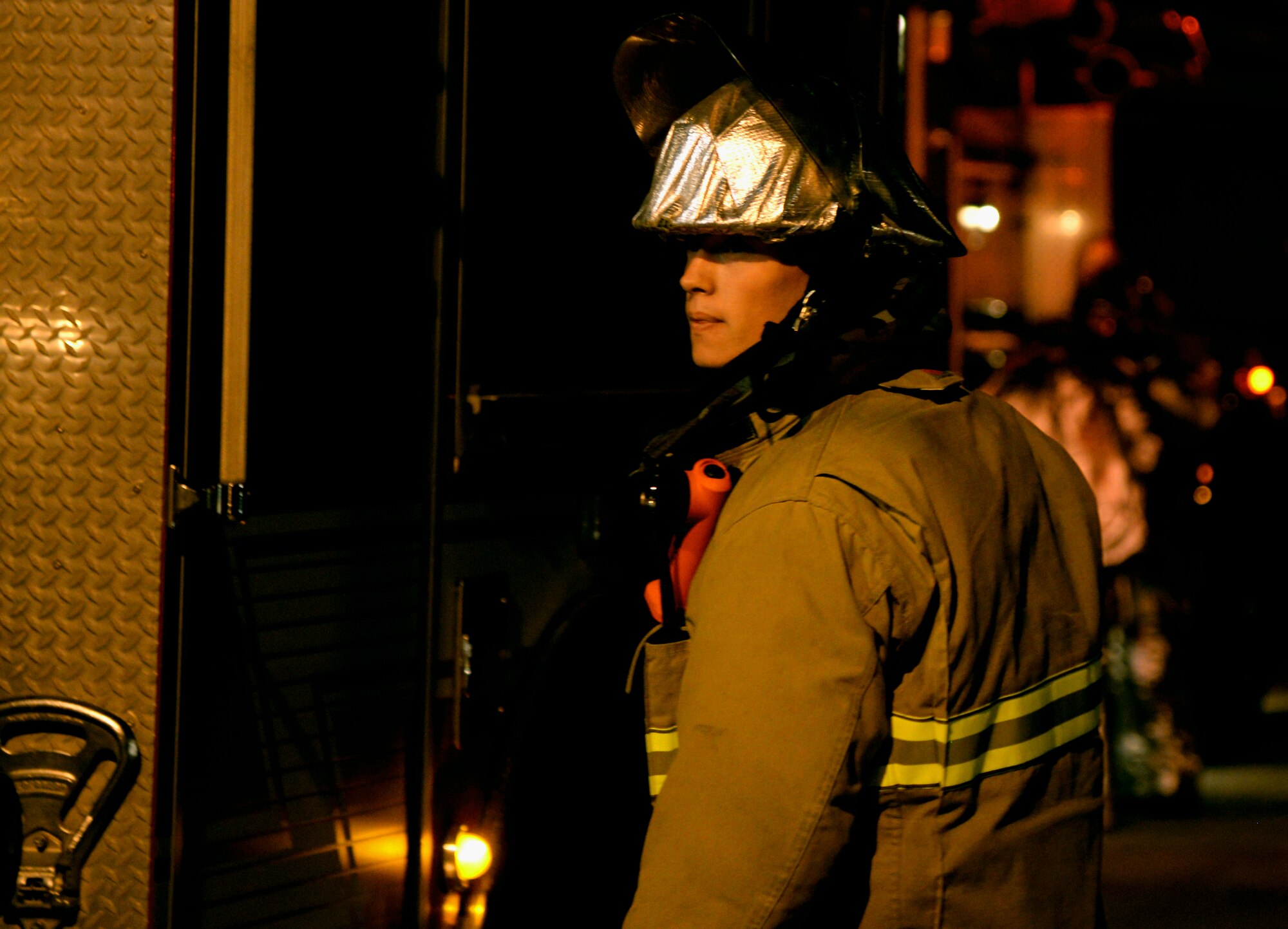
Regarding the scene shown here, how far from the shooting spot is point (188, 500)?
2260 millimetres

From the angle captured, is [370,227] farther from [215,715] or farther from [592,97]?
[215,715]

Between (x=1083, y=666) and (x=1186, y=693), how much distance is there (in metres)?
4.37

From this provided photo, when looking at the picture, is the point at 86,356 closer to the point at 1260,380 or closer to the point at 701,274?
the point at 701,274

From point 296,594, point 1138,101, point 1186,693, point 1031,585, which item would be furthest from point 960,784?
point 1138,101

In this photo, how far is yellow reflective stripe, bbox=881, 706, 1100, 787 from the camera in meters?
1.70

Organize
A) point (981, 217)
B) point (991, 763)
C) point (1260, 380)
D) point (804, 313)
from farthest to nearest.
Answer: point (981, 217)
point (1260, 380)
point (804, 313)
point (991, 763)

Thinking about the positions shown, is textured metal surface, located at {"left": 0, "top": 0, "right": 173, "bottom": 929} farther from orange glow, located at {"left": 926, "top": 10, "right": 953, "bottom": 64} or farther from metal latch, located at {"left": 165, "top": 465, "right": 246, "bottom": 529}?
orange glow, located at {"left": 926, "top": 10, "right": 953, "bottom": 64}

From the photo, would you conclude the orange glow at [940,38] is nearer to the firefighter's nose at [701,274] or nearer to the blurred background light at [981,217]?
the blurred background light at [981,217]

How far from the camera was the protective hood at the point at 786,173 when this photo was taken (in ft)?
6.57

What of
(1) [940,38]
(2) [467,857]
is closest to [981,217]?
(1) [940,38]

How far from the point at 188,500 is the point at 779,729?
1.18 m

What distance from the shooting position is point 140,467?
230 centimetres

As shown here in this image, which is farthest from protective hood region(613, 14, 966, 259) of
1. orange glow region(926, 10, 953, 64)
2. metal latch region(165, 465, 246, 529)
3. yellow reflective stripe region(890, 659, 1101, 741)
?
orange glow region(926, 10, 953, 64)

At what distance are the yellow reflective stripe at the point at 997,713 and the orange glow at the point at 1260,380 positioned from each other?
13.9 ft
